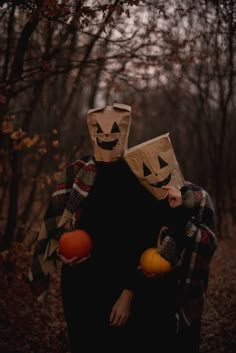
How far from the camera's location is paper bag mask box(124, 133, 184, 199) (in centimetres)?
229

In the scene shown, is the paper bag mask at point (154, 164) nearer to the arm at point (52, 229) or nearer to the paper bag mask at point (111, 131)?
the paper bag mask at point (111, 131)

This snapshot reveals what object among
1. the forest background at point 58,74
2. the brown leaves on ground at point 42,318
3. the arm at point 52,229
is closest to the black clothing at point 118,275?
the arm at point 52,229

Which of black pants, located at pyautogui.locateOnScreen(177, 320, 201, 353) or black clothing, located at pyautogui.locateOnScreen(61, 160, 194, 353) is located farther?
black pants, located at pyautogui.locateOnScreen(177, 320, 201, 353)

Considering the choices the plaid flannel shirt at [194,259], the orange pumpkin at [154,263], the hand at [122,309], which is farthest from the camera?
the plaid flannel shirt at [194,259]

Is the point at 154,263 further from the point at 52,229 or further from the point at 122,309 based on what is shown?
the point at 52,229

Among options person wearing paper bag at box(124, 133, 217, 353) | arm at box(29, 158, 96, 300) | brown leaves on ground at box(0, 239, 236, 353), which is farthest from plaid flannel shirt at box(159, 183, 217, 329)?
brown leaves on ground at box(0, 239, 236, 353)

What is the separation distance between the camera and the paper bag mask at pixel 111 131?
2.32 meters

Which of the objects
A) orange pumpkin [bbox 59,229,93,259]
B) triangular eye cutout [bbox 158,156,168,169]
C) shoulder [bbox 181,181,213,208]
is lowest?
orange pumpkin [bbox 59,229,93,259]

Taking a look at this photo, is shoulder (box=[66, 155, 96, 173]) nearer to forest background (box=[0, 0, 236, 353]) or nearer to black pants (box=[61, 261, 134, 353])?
black pants (box=[61, 261, 134, 353])

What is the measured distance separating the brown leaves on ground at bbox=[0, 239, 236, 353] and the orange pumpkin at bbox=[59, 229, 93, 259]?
4.27 feet

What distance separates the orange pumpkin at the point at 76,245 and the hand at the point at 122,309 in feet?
1.18

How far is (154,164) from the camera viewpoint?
2326 mm

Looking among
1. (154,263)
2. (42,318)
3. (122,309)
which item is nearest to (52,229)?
(122,309)

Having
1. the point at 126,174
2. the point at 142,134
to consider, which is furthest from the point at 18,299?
the point at 142,134
